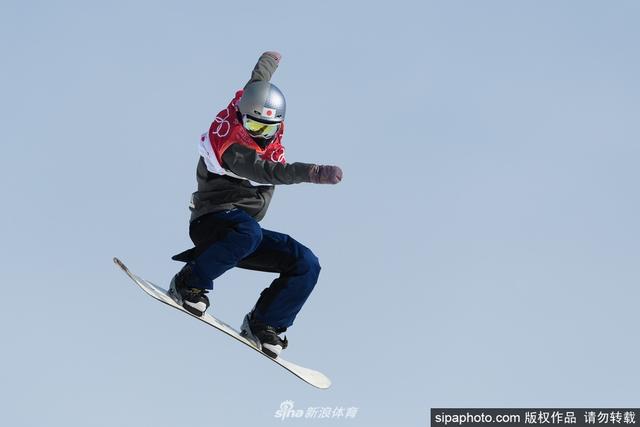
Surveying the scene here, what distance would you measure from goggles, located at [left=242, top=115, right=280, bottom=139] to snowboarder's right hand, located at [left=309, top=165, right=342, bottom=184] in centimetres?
164

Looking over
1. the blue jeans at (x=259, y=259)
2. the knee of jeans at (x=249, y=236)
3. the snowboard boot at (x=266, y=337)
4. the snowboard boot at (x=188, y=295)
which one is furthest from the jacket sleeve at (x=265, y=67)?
the snowboard boot at (x=266, y=337)

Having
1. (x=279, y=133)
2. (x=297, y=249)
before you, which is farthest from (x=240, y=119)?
(x=297, y=249)

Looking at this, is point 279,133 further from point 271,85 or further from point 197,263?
point 197,263

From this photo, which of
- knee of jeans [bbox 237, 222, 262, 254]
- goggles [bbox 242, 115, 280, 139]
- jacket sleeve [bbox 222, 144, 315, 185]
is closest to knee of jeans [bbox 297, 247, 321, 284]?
knee of jeans [bbox 237, 222, 262, 254]

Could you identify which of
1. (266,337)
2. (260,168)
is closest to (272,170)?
(260,168)

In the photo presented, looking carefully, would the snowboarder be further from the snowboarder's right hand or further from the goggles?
the snowboarder's right hand

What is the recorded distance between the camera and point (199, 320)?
15.9 meters

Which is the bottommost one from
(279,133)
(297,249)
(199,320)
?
(199,320)

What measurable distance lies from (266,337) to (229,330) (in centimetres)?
52

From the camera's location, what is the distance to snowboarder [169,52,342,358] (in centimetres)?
1520

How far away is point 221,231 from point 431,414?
4887 millimetres

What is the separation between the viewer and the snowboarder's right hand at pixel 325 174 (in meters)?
13.5

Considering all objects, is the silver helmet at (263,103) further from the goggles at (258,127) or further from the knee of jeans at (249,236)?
the knee of jeans at (249,236)

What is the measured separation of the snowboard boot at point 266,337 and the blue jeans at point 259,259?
0.09 m
